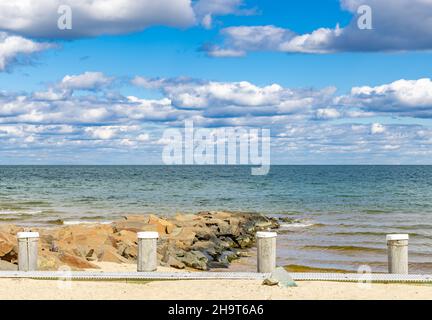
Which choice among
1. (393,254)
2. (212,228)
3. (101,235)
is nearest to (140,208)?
(212,228)

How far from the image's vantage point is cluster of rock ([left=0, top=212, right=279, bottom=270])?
1572 cm

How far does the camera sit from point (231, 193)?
2549 inches

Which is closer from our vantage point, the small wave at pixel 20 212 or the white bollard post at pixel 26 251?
the white bollard post at pixel 26 251

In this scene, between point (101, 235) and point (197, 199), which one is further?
point (197, 199)

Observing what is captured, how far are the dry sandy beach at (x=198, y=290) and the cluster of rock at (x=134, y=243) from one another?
2.47m

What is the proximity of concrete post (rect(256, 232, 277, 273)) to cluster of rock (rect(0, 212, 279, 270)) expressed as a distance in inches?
181

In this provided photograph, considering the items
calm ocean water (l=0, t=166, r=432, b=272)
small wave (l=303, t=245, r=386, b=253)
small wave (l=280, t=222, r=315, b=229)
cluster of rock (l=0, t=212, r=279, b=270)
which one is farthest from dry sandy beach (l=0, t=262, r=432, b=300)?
small wave (l=280, t=222, r=315, b=229)

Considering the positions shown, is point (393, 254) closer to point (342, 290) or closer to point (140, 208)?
point (342, 290)

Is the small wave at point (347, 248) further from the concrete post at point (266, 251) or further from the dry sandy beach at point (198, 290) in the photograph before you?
the dry sandy beach at point (198, 290)

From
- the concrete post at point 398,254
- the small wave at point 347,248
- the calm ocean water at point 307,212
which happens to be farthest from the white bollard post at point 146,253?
the small wave at point 347,248

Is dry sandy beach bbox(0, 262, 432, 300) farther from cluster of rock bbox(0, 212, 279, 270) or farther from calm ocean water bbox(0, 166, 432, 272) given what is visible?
calm ocean water bbox(0, 166, 432, 272)

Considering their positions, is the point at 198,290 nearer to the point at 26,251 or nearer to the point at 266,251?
the point at 266,251

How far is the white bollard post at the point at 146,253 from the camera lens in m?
13.3
